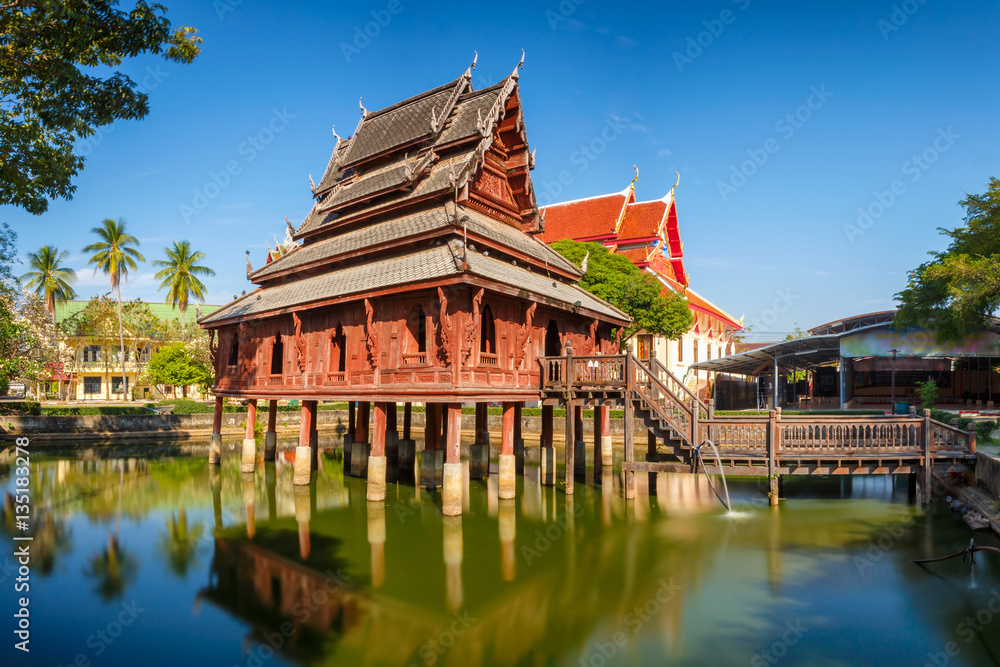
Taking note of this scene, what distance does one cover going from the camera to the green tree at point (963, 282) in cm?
1830

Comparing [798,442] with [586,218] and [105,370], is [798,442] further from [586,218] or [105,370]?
[105,370]

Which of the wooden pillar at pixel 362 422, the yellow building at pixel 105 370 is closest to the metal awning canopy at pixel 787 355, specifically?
the wooden pillar at pixel 362 422

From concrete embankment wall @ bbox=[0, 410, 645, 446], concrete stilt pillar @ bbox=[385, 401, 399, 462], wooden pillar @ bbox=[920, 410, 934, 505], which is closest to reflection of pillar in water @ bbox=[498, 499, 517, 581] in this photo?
concrete stilt pillar @ bbox=[385, 401, 399, 462]

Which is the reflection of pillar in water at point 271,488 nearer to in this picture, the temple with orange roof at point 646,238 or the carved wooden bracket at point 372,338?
the carved wooden bracket at point 372,338

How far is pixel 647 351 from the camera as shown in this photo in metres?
35.4

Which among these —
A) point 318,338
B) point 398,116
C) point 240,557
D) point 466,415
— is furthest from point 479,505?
point 466,415

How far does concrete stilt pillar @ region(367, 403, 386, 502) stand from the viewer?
15000 mm

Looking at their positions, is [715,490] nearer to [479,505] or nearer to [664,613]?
[479,505]

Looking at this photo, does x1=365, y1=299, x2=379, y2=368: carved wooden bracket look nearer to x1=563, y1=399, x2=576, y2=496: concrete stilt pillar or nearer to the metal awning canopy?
x1=563, y1=399, x2=576, y2=496: concrete stilt pillar

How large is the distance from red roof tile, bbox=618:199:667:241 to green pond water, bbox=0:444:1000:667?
78.7 feet

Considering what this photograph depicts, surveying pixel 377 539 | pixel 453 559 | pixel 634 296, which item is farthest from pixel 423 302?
pixel 634 296

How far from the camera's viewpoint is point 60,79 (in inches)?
339

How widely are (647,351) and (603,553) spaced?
2496cm

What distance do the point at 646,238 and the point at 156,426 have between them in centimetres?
3141
